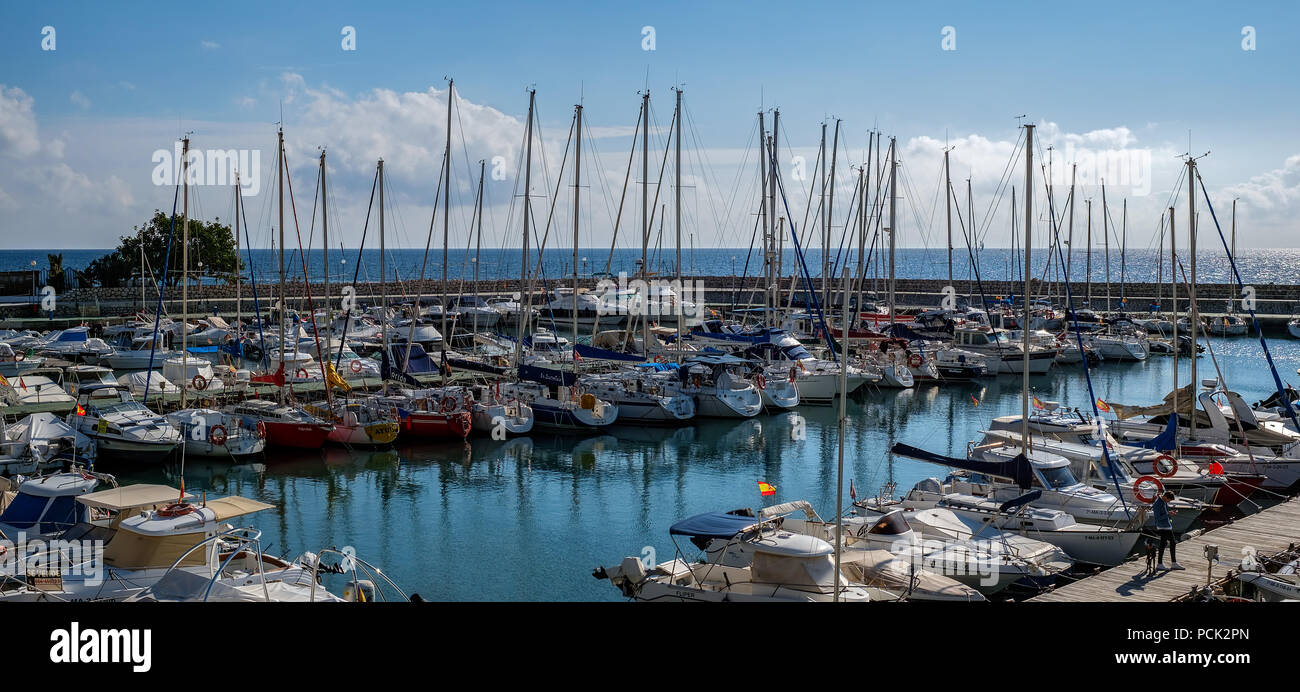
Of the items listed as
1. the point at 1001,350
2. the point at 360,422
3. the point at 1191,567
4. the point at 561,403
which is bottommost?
the point at 1191,567

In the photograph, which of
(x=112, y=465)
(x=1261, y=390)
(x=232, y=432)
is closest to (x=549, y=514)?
(x=232, y=432)

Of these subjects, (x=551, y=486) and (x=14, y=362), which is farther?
(x=14, y=362)

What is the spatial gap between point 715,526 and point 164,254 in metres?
72.2

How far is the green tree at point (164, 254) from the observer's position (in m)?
77.8

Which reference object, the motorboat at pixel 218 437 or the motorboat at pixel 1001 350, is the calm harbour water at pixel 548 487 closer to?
the motorboat at pixel 218 437

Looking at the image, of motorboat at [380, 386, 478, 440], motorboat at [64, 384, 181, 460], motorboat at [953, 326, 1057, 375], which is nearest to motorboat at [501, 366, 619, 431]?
motorboat at [380, 386, 478, 440]

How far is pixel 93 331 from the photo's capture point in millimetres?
60406

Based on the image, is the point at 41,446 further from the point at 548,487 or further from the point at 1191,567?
the point at 1191,567

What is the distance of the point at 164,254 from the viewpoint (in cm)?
7931

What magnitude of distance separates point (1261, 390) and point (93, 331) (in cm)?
6250

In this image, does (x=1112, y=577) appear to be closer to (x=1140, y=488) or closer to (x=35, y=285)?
(x=1140, y=488)

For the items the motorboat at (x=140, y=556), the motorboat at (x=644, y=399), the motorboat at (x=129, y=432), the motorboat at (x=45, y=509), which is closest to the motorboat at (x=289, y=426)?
the motorboat at (x=129, y=432)

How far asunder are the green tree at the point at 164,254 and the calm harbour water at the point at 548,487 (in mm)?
50176

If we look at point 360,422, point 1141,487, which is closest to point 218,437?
point 360,422
